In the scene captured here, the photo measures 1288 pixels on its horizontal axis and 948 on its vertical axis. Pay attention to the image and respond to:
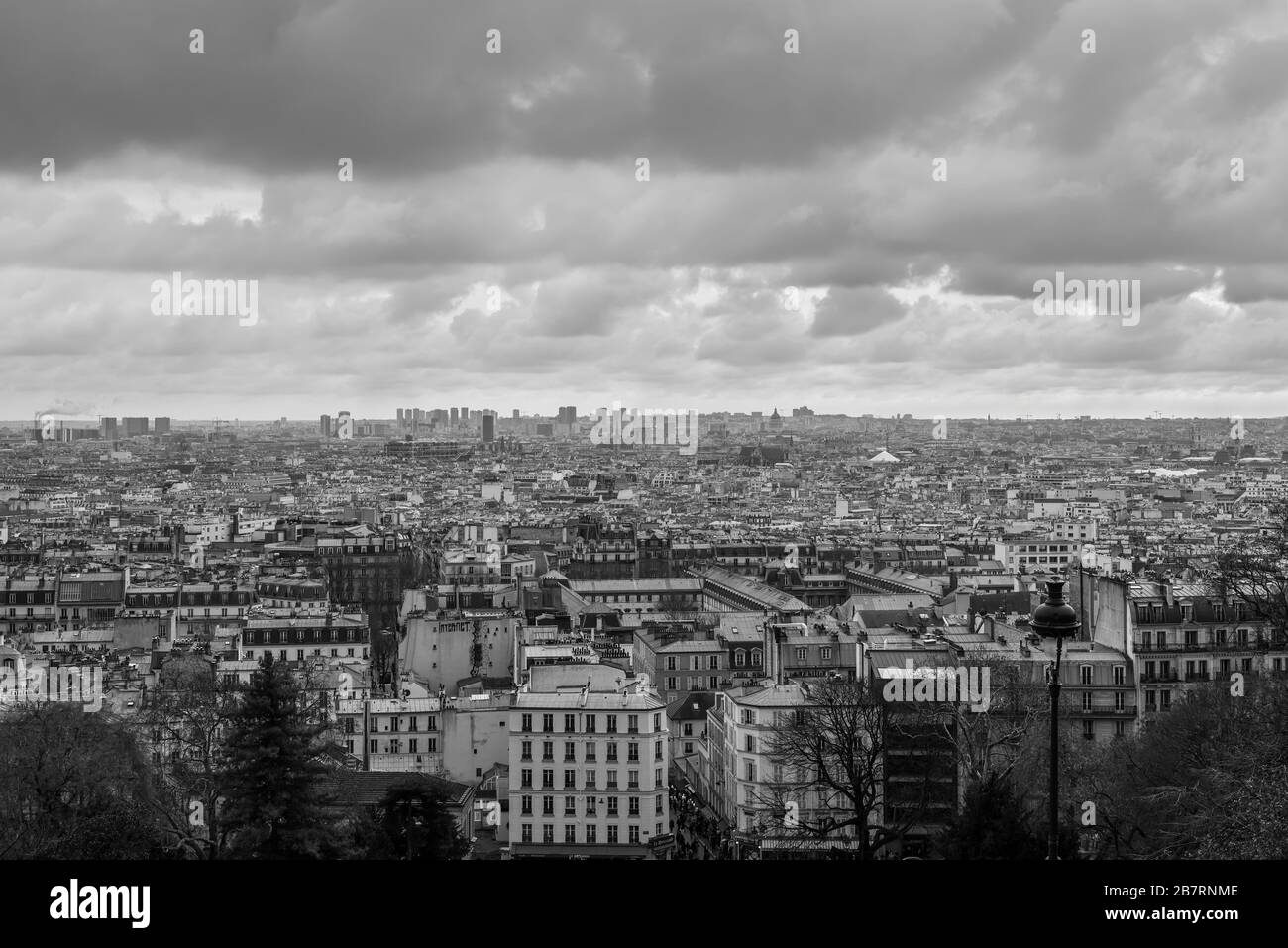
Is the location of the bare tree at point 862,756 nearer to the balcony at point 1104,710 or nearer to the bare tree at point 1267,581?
the bare tree at point 1267,581

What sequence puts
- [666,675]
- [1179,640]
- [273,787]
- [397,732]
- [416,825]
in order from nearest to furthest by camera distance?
[273,787] → [416,825] → [1179,640] → [397,732] → [666,675]

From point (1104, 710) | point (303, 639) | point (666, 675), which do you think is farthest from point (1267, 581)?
point (303, 639)

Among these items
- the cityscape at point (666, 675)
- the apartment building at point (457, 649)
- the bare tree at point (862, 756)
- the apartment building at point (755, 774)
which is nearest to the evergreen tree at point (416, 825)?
the cityscape at point (666, 675)

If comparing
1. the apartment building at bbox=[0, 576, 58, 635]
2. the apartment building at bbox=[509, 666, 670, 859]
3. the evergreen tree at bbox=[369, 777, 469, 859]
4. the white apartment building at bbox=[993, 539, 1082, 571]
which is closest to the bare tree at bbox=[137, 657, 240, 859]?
the evergreen tree at bbox=[369, 777, 469, 859]

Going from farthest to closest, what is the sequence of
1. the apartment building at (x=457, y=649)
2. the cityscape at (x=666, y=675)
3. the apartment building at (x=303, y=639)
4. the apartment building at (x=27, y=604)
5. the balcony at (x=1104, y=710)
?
the apartment building at (x=27, y=604), the apartment building at (x=303, y=639), the apartment building at (x=457, y=649), the balcony at (x=1104, y=710), the cityscape at (x=666, y=675)

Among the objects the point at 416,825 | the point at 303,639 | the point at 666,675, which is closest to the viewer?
the point at 416,825

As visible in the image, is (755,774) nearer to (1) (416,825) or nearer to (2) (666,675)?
(1) (416,825)
